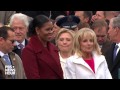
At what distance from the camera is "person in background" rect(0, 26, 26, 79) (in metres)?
7.61

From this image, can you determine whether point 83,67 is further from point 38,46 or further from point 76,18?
point 76,18

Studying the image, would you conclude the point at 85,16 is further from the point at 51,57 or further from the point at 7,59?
the point at 51,57

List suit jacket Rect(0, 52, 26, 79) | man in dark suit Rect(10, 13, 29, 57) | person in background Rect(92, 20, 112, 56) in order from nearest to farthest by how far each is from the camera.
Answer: suit jacket Rect(0, 52, 26, 79)
person in background Rect(92, 20, 112, 56)
man in dark suit Rect(10, 13, 29, 57)

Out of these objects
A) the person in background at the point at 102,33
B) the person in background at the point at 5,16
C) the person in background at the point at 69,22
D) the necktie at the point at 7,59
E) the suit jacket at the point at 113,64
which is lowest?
the suit jacket at the point at 113,64

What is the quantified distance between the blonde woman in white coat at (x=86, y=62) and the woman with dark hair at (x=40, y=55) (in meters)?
0.19

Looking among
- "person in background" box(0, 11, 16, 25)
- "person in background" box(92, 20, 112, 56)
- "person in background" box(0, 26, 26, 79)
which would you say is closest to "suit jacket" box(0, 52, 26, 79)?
"person in background" box(0, 26, 26, 79)

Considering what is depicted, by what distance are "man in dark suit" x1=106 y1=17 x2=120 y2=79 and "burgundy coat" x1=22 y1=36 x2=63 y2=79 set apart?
1.08 m

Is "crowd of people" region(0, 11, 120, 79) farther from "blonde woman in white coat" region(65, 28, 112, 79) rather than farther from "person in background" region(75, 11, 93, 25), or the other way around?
"person in background" region(75, 11, 93, 25)

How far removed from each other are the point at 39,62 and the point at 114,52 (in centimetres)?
185

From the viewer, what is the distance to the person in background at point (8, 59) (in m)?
7.61

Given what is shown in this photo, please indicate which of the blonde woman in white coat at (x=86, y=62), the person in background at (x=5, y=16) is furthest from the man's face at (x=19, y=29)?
the blonde woman in white coat at (x=86, y=62)

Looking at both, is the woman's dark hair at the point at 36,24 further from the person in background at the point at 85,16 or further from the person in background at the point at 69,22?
the person in background at the point at 85,16

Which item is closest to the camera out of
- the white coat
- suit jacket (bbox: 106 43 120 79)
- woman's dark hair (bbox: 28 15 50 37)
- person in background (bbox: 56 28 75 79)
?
the white coat

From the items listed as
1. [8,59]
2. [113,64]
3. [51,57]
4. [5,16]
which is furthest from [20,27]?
[51,57]
